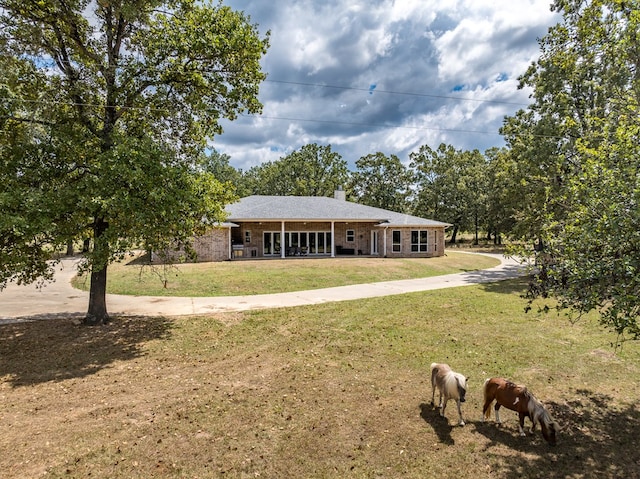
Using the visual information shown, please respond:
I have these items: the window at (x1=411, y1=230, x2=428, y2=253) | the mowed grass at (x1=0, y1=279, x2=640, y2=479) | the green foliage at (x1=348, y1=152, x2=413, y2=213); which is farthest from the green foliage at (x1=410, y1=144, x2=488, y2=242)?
the mowed grass at (x1=0, y1=279, x2=640, y2=479)

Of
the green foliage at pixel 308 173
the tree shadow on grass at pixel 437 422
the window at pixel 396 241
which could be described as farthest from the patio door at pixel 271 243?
the green foliage at pixel 308 173

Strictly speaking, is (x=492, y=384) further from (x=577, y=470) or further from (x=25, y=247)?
(x=25, y=247)

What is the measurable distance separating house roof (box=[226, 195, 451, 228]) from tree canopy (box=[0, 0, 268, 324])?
1464 cm

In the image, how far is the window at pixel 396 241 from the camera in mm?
28078

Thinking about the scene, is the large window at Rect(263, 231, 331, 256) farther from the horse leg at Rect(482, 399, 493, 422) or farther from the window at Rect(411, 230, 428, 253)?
the horse leg at Rect(482, 399, 493, 422)

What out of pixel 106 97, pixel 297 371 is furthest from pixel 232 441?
pixel 106 97

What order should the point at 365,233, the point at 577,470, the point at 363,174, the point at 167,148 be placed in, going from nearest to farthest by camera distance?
the point at 577,470 → the point at 167,148 → the point at 365,233 → the point at 363,174

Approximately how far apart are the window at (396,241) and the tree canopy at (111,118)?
64.3 ft

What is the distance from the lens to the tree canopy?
7465 millimetres

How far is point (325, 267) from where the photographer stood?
65.9ft

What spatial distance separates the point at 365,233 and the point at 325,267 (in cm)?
984

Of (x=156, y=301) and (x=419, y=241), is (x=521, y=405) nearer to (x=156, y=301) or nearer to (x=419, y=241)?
(x=156, y=301)

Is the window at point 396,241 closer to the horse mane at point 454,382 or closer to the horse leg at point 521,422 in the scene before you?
the horse mane at point 454,382

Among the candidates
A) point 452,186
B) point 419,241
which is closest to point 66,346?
point 419,241
